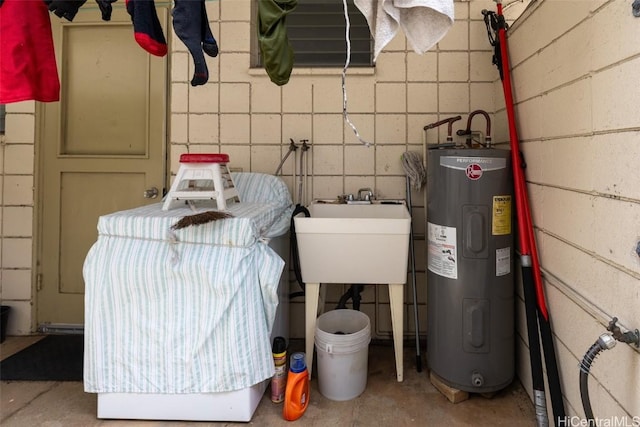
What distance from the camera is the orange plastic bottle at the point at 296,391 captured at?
1546 mm

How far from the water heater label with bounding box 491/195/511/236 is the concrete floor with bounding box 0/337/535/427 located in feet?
2.57

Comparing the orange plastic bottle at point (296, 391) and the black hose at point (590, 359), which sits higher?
the black hose at point (590, 359)

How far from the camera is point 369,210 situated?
207cm

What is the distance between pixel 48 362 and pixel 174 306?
1.18 meters

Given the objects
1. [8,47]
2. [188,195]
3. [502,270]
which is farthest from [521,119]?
[8,47]

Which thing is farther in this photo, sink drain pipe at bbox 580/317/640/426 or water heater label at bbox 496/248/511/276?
water heater label at bbox 496/248/511/276

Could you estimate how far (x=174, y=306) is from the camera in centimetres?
144

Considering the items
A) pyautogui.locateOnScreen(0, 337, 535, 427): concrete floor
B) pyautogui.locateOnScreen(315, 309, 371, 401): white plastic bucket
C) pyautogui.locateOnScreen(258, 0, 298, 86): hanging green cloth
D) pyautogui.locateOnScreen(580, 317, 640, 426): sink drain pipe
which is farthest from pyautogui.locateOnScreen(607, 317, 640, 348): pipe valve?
pyautogui.locateOnScreen(258, 0, 298, 86): hanging green cloth

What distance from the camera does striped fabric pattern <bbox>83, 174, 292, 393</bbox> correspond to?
4.66 ft

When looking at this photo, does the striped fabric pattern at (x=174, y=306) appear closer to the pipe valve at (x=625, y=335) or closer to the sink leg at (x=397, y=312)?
the sink leg at (x=397, y=312)

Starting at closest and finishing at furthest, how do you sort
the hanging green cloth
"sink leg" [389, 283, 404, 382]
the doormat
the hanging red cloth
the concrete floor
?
the hanging green cloth, the hanging red cloth, the concrete floor, "sink leg" [389, 283, 404, 382], the doormat

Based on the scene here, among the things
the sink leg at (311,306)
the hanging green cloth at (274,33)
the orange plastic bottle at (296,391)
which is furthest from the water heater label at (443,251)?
the hanging green cloth at (274,33)

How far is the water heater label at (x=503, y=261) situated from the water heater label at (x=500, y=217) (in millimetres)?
84

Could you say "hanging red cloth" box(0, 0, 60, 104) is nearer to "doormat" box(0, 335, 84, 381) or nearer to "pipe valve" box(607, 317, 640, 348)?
"doormat" box(0, 335, 84, 381)
